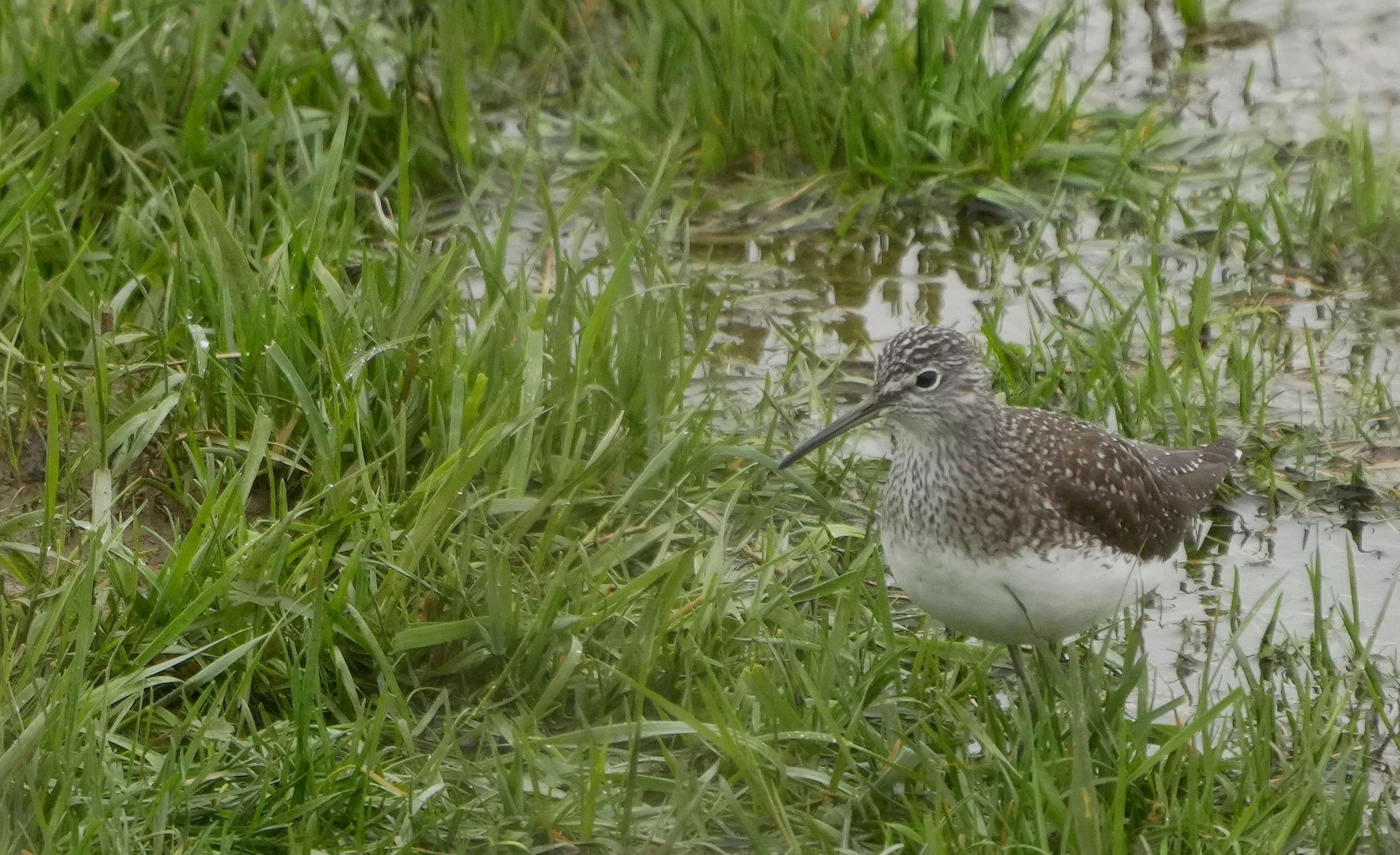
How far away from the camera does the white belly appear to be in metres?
4.58

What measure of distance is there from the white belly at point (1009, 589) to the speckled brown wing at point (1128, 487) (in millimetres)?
203

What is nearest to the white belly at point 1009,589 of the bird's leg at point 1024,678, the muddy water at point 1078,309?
the bird's leg at point 1024,678

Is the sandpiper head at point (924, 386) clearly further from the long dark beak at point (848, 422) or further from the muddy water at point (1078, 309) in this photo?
the muddy water at point (1078, 309)

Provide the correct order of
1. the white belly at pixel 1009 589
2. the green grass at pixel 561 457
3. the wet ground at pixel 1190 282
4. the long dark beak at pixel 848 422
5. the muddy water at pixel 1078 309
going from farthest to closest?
1. the wet ground at pixel 1190 282
2. the muddy water at pixel 1078 309
3. the long dark beak at pixel 848 422
4. the white belly at pixel 1009 589
5. the green grass at pixel 561 457

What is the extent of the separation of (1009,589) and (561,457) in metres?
1.30

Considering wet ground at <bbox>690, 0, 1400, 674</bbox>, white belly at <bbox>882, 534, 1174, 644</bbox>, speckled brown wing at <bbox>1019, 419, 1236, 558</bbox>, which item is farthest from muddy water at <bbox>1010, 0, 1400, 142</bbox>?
white belly at <bbox>882, 534, 1174, 644</bbox>

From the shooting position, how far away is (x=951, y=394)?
196 inches

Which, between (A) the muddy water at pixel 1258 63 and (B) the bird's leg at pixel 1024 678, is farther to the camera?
(A) the muddy water at pixel 1258 63

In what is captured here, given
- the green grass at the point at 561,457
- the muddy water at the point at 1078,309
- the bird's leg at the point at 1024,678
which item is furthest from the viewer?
the muddy water at the point at 1078,309

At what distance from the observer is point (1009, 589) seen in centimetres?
458

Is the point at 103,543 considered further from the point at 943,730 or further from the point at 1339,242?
the point at 1339,242

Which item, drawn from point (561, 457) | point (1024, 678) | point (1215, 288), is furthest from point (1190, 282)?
point (561, 457)

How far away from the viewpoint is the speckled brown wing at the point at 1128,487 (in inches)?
194

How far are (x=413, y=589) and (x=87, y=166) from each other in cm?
277
